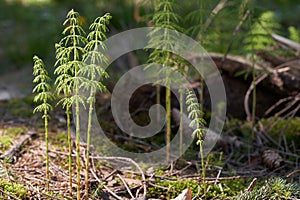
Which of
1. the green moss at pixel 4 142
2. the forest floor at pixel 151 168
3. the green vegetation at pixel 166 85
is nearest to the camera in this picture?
the green vegetation at pixel 166 85

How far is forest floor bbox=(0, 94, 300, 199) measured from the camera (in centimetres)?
260

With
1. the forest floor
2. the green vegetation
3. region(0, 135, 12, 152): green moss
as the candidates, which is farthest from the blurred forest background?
region(0, 135, 12, 152): green moss

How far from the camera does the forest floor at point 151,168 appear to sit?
2596 millimetres

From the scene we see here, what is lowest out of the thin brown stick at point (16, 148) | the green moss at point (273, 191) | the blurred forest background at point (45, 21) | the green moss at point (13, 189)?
the green moss at point (273, 191)

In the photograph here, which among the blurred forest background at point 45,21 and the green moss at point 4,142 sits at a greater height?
the blurred forest background at point 45,21

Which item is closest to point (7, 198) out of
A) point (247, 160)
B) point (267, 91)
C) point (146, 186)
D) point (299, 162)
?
point (146, 186)

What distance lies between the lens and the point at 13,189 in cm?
248

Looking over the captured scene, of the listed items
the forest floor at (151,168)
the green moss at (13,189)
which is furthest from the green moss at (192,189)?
the green moss at (13,189)

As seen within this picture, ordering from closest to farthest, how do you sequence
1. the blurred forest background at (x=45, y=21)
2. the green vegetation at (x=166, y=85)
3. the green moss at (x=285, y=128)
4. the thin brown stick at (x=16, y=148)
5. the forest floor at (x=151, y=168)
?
the green vegetation at (x=166, y=85) → the forest floor at (x=151, y=168) → the thin brown stick at (x=16, y=148) → the green moss at (x=285, y=128) → the blurred forest background at (x=45, y=21)

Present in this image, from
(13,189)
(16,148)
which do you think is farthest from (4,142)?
(13,189)

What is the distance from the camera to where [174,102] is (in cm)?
405

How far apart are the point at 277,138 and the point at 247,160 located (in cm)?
47

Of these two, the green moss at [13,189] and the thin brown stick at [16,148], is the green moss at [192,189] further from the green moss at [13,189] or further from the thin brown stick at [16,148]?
the thin brown stick at [16,148]

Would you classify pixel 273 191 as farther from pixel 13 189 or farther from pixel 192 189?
pixel 13 189
